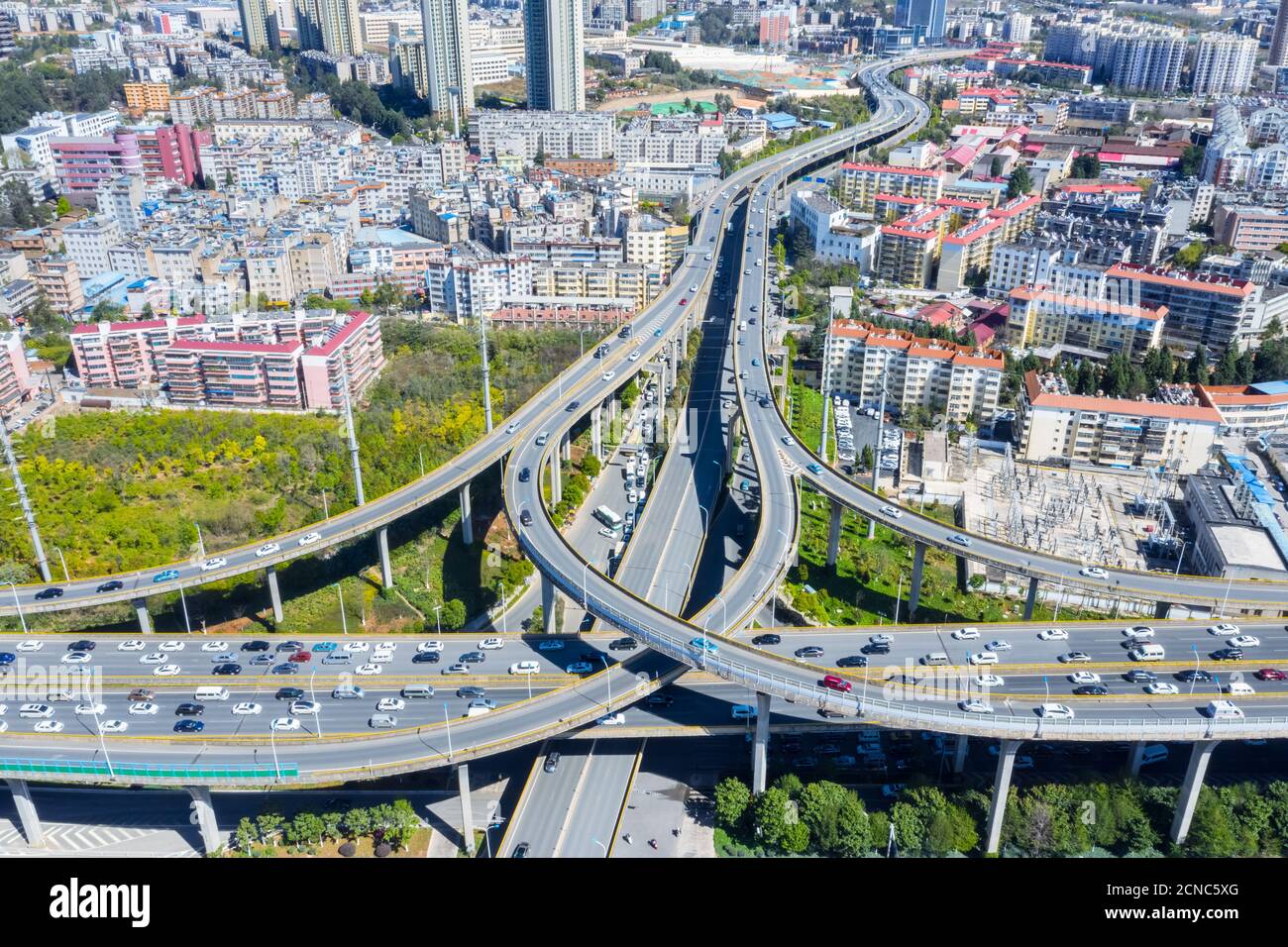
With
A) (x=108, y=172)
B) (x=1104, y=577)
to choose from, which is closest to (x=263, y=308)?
(x=108, y=172)

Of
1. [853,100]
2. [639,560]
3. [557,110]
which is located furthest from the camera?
[853,100]

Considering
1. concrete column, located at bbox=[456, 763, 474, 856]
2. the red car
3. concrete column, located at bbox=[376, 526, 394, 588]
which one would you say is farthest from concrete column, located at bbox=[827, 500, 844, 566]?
concrete column, located at bbox=[456, 763, 474, 856]

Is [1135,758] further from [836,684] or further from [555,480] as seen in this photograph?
[555,480]

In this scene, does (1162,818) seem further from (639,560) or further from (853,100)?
(853,100)

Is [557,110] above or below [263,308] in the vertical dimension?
above

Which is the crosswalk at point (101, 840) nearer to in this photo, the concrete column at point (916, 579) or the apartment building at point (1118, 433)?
the concrete column at point (916, 579)

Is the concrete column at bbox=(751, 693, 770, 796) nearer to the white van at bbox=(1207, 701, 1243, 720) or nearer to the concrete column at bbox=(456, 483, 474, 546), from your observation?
the white van at bbox=(1207, 701, 1243, 720)

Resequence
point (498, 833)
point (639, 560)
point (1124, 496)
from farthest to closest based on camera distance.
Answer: point (1124, 496)
point (639, 560)
point (498, 833)
